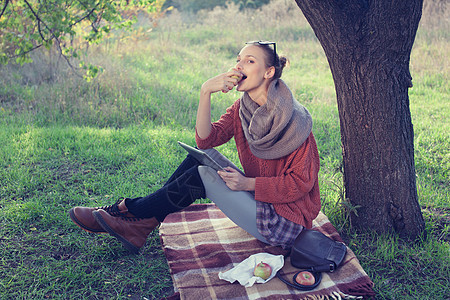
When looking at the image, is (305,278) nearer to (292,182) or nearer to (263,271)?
(263,271)

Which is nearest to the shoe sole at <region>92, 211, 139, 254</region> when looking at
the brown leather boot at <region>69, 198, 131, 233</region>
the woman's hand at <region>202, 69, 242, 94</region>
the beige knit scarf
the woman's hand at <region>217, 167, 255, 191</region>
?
the brown leather boot at <region>69, 198, 131, 233</region>

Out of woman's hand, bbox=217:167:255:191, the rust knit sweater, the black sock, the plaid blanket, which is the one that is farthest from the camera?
the black sock

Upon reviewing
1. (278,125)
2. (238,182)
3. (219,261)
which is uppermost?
(278,125)

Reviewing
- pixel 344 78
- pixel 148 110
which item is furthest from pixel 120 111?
pixel 344 78

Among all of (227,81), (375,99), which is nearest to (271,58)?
(227,81)

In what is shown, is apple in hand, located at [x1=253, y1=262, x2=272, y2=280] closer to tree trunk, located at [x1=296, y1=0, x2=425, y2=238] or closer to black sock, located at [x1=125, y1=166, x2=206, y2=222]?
black sock, located at [x1=125, y1=166, x2=206, y2=222]

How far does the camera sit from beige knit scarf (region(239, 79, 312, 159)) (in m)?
3.05

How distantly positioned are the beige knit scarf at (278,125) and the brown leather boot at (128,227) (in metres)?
1.01

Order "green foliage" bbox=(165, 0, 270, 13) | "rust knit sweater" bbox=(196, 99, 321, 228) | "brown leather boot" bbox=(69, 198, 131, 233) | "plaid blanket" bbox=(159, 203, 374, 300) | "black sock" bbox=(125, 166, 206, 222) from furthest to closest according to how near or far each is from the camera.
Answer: "green foliage" bbox=(165, 0, 270, 13) < "brown leather boot" bbox=(69, 198, 131, 233) < "black sock" bbox=(125, 166, 206, 222) < "rust knit sweater" bbox=(196, 99, 321, 228) < "plaid blanket" bbox=(159, 203, 374, 300)

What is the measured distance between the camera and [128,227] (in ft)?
11.1

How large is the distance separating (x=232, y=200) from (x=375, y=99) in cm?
132

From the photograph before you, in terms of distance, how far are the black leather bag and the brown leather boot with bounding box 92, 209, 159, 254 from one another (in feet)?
3.52

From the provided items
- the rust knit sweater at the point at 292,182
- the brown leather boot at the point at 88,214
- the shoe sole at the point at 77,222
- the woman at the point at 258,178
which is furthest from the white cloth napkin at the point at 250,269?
the shoe sole at the point at 77,222

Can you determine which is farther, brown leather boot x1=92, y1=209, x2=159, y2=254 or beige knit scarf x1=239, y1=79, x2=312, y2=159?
brown leather boot x1=92, y1=209, x2=159, y2=254
